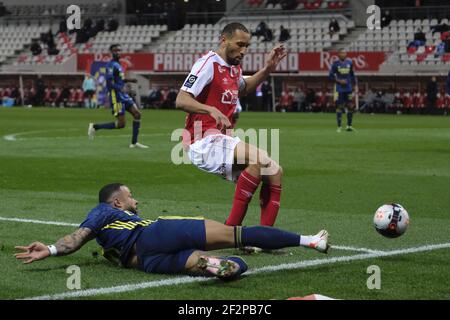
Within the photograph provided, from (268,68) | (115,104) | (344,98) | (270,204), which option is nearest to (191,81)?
(268,68)

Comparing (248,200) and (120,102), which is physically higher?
(120,102)

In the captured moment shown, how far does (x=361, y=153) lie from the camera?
2098 cm

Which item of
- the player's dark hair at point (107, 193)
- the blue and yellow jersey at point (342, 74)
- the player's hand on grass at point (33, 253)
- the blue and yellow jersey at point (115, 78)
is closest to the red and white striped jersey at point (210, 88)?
the player's dark hair at point (107, 193)

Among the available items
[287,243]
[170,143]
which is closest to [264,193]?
[287,243]

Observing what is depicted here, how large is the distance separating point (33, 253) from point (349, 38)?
43.9 metres

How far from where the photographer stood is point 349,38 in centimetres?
4997

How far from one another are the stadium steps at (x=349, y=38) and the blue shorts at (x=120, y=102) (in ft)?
91.7

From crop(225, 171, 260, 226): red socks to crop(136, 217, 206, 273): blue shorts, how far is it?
126 centimetres

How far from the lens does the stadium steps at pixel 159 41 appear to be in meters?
56.2

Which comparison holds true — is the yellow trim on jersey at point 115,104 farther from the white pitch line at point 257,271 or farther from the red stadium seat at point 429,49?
the red stadium seat at point 429,49

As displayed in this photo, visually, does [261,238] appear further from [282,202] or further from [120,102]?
[120,102]

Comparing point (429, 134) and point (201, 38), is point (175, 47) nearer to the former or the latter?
point (201, 38)

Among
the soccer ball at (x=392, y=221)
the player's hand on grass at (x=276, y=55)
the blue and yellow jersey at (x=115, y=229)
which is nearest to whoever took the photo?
the blue and yellow jersey at (x=115, y=229)
